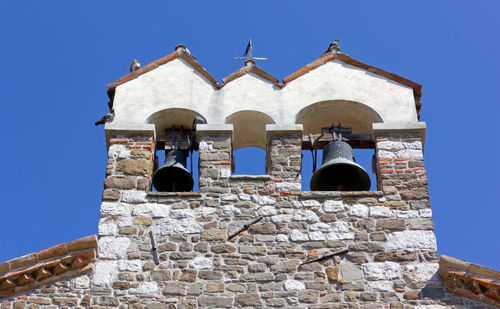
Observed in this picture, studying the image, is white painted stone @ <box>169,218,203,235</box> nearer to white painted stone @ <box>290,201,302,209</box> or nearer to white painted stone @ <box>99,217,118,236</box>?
white painted stone @ <box>99,217,118,236</box>

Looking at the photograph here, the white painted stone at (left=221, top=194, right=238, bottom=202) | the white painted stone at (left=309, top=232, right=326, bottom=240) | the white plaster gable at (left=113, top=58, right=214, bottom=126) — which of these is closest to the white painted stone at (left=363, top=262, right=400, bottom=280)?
the white painted stone at (left=309, top=232, right=326, bottom=240)

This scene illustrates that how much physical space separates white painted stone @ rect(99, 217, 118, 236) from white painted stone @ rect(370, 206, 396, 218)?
8.71 feet

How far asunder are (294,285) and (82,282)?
2.07 meters

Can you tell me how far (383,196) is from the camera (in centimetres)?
1051

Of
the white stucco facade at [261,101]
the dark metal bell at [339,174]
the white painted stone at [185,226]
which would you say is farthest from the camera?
the white stucco facade at [261,101]

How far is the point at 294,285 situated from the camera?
965cm

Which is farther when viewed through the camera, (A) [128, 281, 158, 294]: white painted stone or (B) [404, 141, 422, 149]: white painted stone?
(B) [404, 141, 422, 149]: white painted stone

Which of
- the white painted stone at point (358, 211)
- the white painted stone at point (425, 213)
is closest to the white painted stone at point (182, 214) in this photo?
the white painted stone at point (358, 211)

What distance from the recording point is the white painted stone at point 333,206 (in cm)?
1036

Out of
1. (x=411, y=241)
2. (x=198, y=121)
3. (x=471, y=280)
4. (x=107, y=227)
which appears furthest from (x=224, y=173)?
(x=471, y=280)

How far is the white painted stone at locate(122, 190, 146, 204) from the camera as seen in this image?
10469 millimetres

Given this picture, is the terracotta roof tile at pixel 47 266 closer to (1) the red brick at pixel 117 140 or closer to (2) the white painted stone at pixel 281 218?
(1) the red brick at pixel 117 140

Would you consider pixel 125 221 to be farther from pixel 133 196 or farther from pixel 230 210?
pixel 230 210

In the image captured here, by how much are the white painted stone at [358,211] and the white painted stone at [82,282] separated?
9.08ft
